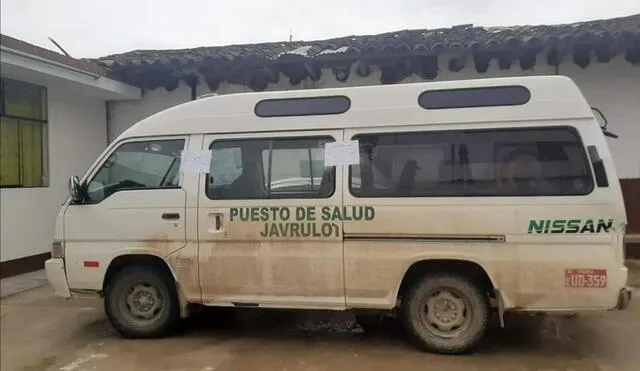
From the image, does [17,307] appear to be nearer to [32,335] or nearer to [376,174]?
[32,335]

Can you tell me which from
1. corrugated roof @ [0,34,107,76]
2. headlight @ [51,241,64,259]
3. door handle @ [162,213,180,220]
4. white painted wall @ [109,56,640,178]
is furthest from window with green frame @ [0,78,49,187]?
A: white painted wall @ [109,56,640,178]

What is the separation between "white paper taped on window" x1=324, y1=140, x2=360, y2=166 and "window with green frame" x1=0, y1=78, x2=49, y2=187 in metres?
6.21

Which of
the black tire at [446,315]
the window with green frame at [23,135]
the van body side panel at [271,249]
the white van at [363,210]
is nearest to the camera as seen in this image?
the white van at [363,210]

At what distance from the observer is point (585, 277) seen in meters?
4.77

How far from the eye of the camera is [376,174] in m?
5.24

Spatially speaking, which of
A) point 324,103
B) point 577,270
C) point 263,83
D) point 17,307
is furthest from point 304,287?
point 263,83

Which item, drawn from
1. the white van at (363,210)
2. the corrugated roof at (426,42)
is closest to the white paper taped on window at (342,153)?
the white van at (363,210)

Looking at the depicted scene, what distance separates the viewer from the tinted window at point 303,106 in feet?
17.9

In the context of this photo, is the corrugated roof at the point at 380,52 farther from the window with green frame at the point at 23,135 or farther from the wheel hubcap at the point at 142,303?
the wheel hubcap at the point at 142,303

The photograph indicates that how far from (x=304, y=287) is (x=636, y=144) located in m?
6.72

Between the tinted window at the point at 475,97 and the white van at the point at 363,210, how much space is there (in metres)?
0.01

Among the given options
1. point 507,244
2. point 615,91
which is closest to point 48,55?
point 507,244

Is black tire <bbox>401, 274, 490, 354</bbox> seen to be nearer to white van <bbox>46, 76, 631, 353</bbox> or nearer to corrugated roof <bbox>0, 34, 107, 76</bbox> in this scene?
white van <bbox>46, 76, 631, 353</bbox>

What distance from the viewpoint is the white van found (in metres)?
4.86
